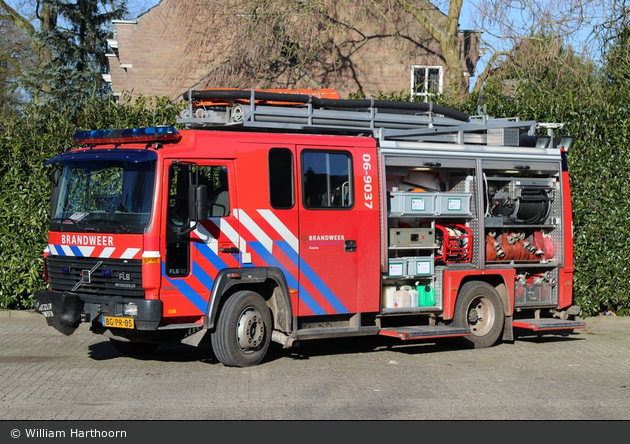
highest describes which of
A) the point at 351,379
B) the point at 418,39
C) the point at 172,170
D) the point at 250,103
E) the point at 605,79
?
the point at 418,39

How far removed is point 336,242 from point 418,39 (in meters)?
14.0

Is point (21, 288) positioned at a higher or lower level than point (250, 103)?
lower

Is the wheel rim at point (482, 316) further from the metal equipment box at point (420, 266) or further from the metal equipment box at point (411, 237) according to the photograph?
the metal equipment box at point (411, 237)

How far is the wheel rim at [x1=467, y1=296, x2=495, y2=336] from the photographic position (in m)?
12.1

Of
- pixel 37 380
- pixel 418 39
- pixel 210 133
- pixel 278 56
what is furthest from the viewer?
pixel 418 39

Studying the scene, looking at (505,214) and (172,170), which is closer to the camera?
(172,170)

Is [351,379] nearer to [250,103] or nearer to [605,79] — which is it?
[250,103]

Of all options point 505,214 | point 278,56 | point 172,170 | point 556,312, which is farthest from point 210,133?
point 278,56

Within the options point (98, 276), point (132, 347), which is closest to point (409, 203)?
point (132, 347)

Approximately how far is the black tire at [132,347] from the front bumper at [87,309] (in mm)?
1118

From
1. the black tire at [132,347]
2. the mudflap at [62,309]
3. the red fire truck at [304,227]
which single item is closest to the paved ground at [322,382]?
the black tire at [132,347]

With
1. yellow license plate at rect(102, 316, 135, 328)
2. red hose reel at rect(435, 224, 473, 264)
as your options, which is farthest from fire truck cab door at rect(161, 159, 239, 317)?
red hose reel at rect(435, 224, 473, 264)

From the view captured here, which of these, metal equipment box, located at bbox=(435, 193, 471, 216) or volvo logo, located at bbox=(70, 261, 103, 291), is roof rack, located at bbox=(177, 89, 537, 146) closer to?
metal equipment box, located at bbox=(435, 193, 471, 216)

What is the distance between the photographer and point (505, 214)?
40.9 feet
